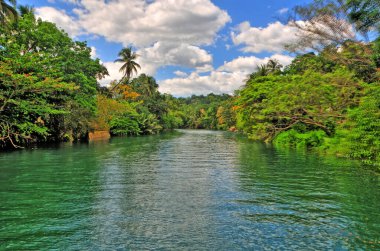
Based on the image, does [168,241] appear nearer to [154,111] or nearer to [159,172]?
[159,172]

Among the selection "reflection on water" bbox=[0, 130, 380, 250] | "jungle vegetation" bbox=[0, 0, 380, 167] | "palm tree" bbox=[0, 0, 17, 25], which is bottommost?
"reflection on water" bbox=[0, 130, 380, 250]

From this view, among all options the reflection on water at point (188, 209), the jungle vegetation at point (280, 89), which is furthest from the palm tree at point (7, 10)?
the reflection on water at point (188, 209)

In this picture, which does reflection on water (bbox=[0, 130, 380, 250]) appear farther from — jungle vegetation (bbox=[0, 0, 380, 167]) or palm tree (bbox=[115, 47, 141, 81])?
palm tree (bbox=[115, 47, 141, 81])

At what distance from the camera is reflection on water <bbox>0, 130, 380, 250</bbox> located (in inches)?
260

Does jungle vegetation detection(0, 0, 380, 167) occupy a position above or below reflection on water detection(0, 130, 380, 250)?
above

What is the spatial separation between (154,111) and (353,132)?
193 feet

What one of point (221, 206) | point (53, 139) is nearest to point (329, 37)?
point (221, 206)

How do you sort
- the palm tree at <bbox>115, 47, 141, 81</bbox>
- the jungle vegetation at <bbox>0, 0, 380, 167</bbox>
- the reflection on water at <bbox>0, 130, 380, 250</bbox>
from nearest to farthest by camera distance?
1. the reflection on water at <bbox>0, 130, 380, 250</bbox>
2. the jungle vegetation at <bbox>0, 0, 380, 167</bbox>
3. the palm tree at <bbox>115, 47, 141, 81</bbox>

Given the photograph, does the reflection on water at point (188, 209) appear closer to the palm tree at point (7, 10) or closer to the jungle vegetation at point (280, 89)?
the jungle vegetation at point (280, 89)

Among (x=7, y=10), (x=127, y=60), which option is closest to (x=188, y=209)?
(x=7, y=10)

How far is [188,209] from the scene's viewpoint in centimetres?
892

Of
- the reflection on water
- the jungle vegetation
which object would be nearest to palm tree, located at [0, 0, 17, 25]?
the jungle vegetation

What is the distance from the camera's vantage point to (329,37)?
1966cm

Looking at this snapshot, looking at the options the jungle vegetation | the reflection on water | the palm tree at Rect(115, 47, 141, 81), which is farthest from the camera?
the palm tree at Rect(115, 47, 141, 81)
